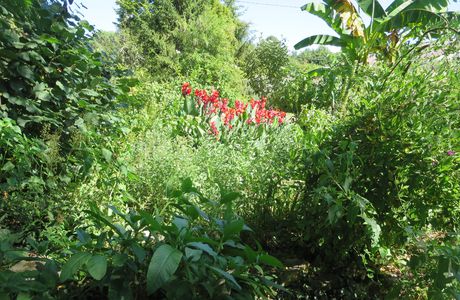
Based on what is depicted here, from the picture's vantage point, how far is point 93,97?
3271 millimetres

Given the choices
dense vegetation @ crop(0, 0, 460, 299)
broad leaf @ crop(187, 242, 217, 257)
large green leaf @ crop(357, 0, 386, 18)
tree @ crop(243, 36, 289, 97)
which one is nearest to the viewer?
broad leaf @ crop(187, 242, 217, 257)

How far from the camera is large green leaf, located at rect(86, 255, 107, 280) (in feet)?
3.76

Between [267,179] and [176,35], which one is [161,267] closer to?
[267,179]

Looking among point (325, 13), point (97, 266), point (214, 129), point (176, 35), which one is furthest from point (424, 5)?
point (176, 35)

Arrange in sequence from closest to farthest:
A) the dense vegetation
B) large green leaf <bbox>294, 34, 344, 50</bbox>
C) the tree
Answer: the dense vegetation < large green leaf <bbox>294, 34, 344, 50</bbox> < the tree

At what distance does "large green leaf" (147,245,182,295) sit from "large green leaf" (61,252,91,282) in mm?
209

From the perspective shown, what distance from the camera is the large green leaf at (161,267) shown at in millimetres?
1169

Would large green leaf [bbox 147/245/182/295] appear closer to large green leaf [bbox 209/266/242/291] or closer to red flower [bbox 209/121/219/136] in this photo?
large green leaf [bbox 209/266/242/291]

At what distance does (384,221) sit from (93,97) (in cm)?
240

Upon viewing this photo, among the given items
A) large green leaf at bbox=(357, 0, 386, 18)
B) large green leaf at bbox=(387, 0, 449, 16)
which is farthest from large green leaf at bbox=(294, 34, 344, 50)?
large green leaf at bbox=(387, 0, 449, 16)

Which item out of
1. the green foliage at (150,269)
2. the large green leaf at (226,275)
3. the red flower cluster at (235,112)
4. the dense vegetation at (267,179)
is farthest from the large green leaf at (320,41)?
the large green leaf at (226,275)

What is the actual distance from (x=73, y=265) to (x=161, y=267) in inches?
10.5

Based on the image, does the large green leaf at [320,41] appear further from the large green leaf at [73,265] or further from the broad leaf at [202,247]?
the large green leaf at [73,265]

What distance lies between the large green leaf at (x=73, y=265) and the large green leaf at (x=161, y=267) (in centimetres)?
21
